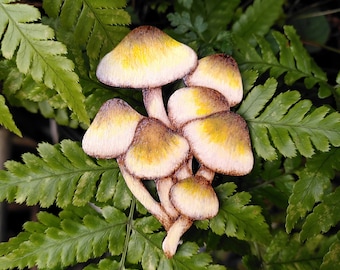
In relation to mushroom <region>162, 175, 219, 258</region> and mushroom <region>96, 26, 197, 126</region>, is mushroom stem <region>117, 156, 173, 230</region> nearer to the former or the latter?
mushroom <region>162, 175, 219, 258</region>

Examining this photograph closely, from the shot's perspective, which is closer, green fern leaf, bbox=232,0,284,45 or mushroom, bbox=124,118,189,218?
mushroom, bbox=124,118,189,218

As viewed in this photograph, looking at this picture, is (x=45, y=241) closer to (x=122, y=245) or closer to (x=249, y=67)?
(x=122, y=245)

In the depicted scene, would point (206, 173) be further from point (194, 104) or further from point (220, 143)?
point (194, 104)

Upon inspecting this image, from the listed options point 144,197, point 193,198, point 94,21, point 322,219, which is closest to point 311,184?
point 322,219

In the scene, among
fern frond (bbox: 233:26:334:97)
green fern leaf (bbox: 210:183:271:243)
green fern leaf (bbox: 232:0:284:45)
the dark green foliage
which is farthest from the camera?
green fern leaf (bbox: 232:0:284:45)

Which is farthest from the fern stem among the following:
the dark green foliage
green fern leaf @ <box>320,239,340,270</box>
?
green fern leaf @ <box>320,239,340,270</box>

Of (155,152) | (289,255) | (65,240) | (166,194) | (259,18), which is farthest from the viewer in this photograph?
(259,18)

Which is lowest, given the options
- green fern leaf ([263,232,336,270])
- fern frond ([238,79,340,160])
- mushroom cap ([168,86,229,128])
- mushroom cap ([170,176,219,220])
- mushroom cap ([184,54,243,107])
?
green fern leaf ([263,232,336,270])

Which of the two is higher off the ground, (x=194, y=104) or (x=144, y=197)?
(x=194, y=104)
